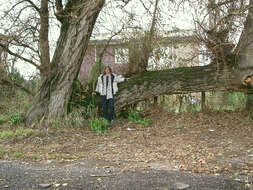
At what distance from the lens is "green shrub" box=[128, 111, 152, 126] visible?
890 centimetres

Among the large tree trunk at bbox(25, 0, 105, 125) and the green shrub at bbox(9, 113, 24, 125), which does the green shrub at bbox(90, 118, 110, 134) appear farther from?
the green shrub at bbox(9, 113, 24, 125)

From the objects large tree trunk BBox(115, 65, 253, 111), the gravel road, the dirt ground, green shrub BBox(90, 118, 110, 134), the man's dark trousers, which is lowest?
the gravel road

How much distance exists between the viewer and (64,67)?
8.72 meters

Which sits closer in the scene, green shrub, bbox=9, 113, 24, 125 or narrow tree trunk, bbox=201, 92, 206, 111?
green shrub, bbox=9, 113, 24, 125

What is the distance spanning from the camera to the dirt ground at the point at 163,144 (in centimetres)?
516

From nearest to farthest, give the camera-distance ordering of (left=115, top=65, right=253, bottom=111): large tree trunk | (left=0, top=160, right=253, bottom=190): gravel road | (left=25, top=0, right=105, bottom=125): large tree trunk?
1. (left=0, top=160, right=253, bottom=190): gravel road
2. (left=115, top=65, right=253, bottom=111): large tree trunk
3. (left=25, top=0, right=105, bottom=125): large tree trunk

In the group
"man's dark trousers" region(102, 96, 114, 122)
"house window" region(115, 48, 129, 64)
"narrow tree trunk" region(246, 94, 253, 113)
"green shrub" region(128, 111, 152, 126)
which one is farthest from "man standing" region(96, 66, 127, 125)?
"narrow tree trunk" region(246, 94, 253, 113)

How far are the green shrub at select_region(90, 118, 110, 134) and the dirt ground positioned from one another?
0.18 meters

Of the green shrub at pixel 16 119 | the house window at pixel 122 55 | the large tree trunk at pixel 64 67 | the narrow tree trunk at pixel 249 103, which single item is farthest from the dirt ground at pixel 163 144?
the house window at pixel 122 55

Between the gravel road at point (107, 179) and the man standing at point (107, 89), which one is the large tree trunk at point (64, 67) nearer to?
the man standing at point (107, 89)

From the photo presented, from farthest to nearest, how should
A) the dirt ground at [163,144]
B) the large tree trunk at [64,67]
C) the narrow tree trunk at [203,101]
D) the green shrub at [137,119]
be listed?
the narrow tree trunk at [203,101], the green shrub at [137,119], the large tree trunk at [64,67], the dirt ground at [163,144]

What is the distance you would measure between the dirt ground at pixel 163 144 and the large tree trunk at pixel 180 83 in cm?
87

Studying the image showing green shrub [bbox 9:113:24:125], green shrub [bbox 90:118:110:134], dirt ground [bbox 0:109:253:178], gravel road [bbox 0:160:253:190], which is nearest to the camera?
gravel road [bbox 0:160:253:190]

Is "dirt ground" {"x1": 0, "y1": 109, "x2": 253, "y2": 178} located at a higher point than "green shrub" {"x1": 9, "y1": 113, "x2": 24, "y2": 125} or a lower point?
lower
